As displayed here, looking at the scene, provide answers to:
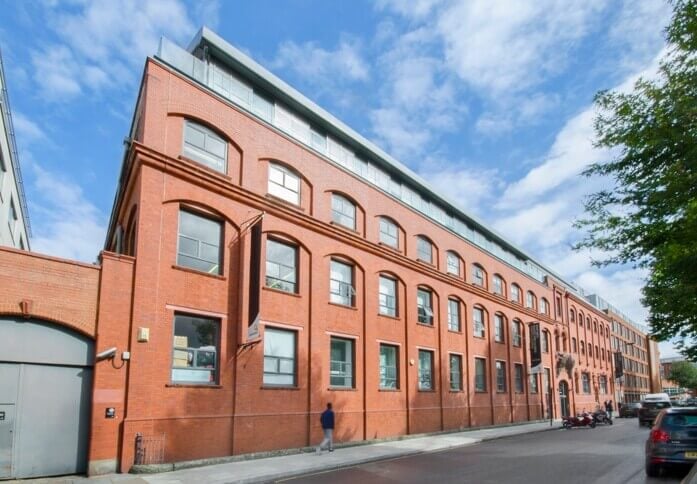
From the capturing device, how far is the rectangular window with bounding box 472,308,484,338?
3246 centimetres

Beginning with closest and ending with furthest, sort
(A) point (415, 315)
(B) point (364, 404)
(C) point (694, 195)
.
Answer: (C) point (694, 195), (B) point (364, 404), (A) point (415, 315)

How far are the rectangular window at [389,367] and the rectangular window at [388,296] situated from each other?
157 cm

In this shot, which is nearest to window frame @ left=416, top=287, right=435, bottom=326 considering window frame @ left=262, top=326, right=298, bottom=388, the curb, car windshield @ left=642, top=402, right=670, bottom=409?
the curb

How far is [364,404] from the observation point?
70.5 ft

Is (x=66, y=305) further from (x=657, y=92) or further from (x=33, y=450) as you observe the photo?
(x=657, y=92)

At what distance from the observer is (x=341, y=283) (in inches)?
867

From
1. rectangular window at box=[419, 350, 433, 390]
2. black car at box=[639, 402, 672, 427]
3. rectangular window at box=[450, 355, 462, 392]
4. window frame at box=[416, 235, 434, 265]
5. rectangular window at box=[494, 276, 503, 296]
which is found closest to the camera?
rectangular window at box=[419, 350, 433, 390]

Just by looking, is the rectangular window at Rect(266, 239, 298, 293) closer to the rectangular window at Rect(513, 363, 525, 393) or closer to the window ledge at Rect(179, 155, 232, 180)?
the window ledge at Rect(179, 155, 232, 180)

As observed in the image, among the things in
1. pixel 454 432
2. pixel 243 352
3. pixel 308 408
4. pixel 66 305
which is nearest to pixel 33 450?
pixel 66 305

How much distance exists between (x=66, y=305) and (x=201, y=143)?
258 inches

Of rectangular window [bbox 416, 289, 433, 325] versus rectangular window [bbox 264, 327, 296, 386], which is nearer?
rectangular window [bbox 264, 327, 296, 386]

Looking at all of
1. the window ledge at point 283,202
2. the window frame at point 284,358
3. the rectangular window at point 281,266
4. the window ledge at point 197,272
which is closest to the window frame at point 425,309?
the rectangular window at point 281,266

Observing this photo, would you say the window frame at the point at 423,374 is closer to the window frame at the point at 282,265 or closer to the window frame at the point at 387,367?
the window frame at the point at 387,367

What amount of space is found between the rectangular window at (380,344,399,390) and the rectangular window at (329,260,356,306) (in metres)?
3.03
